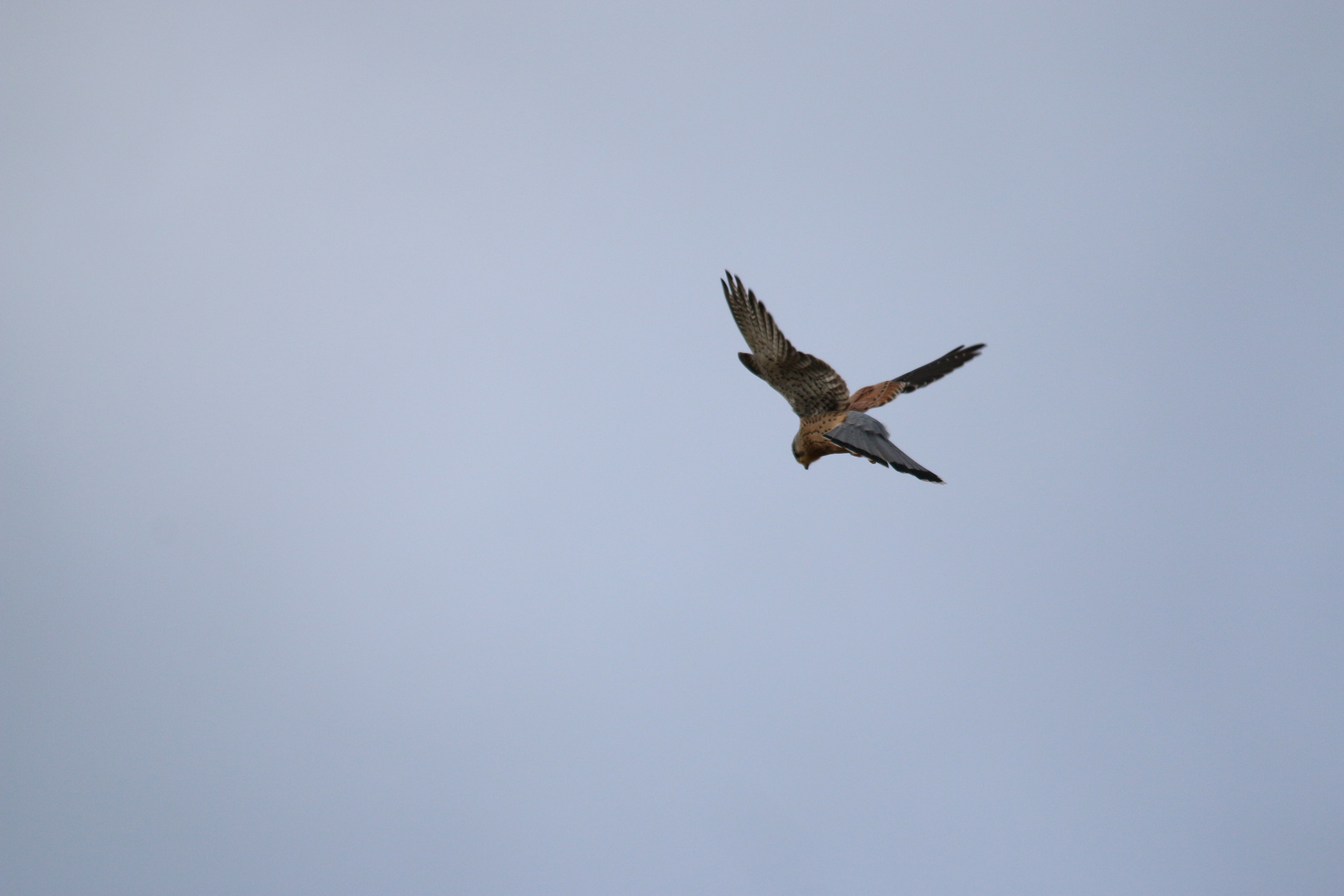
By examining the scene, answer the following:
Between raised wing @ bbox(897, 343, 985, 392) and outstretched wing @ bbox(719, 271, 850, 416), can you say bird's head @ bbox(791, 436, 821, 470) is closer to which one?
outstretched wing @ bbox(719, 271, 850, 416)

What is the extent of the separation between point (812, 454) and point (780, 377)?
0.87 m

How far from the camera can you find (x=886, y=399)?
9953 mm

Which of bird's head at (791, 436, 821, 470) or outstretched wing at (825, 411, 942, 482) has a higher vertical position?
bird's head at (791, 436, 821, 470)

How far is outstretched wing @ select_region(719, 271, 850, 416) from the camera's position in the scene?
8859 mm

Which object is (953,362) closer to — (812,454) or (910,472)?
(812,454)

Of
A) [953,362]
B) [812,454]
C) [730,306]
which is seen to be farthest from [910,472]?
[953,362]

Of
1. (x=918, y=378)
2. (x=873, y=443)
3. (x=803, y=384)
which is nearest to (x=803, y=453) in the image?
(x=803, y=384)

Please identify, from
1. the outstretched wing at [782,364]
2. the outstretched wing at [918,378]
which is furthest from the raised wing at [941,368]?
the outstretched wing at [782,364]

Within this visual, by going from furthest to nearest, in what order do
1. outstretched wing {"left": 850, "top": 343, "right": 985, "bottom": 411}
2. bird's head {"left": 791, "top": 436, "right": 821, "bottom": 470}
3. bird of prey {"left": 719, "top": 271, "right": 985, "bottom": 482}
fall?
outstretched wing {"left": 850, "top": 343, "right": 985, "bottom": 411}
bird's head {"left": 791, "top": 436, "right": 821, "bottom": 470}
bird of prey {"left": 719, "top": 271, "right": 985, "bottom": 482}

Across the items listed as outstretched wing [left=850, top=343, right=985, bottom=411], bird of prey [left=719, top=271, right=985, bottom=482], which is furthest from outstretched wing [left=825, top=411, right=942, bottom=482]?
outstretched wing [left=850, top=343, right=985, bottom=411]

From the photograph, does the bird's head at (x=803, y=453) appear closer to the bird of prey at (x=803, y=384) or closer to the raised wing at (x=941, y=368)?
the bird of prey at (x=803, y=384)

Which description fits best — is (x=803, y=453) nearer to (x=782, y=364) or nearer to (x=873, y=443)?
(x=782, y=364)

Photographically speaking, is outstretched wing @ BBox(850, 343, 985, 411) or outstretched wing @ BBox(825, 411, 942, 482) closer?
outstretched wing @ BBox(825, 411, 942, 482)

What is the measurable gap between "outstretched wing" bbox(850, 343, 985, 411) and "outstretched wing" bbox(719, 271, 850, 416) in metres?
0.73
